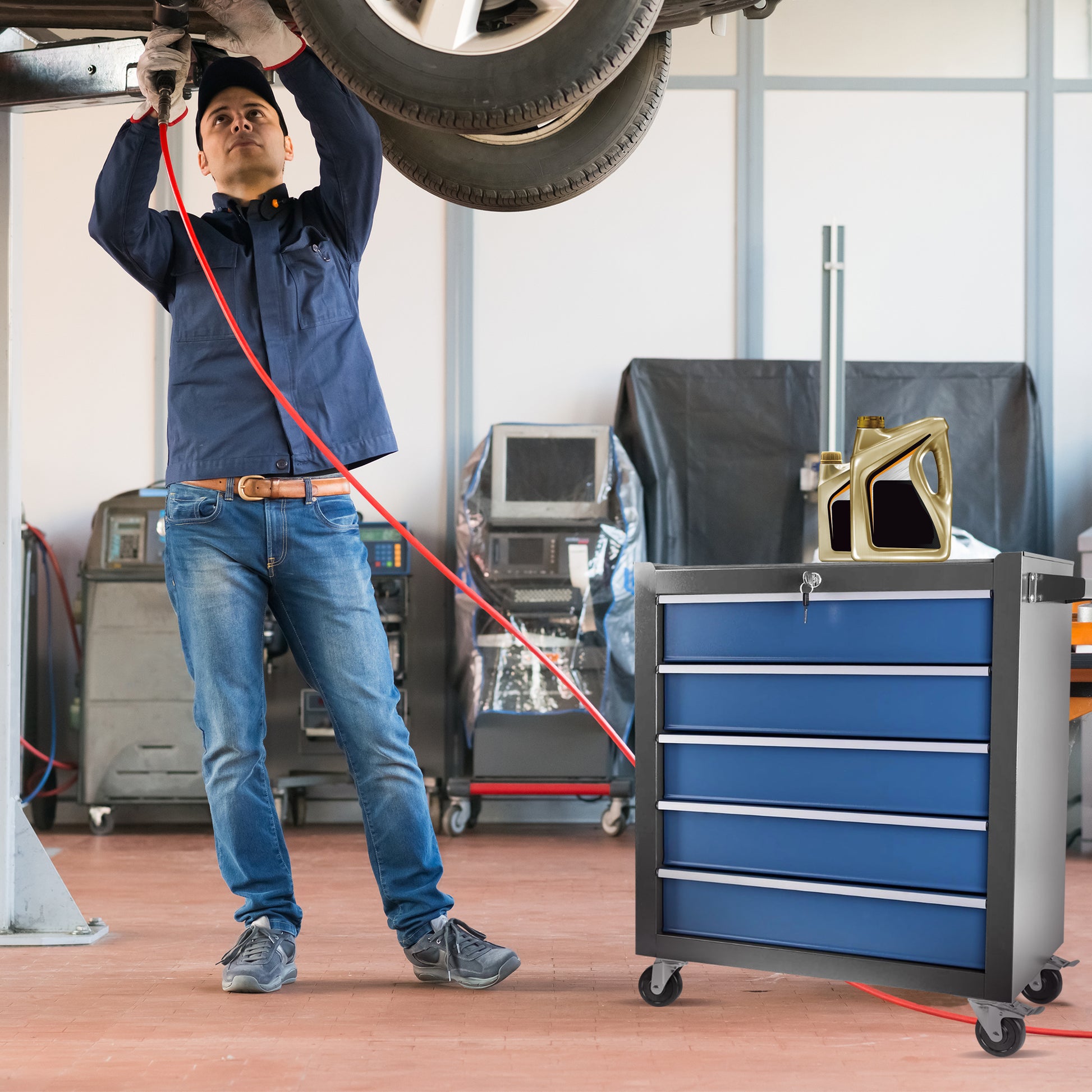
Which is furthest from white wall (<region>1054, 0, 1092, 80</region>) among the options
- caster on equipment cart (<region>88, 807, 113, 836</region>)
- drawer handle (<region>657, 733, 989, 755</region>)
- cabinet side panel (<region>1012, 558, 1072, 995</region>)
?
caster on equipment cart (<region>88, 807, 113, 836</region>)

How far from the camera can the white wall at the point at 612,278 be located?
14.7 feet

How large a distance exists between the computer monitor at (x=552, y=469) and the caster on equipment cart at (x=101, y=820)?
1.78 m

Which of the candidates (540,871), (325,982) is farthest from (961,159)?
(325,982)

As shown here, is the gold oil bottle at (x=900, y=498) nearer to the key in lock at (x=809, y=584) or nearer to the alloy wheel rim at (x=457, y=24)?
the key in lock at (x=809, y=584)

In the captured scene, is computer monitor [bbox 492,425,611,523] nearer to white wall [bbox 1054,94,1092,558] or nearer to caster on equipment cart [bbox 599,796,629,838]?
caster on equipment cart [bbox 599,796,629,838]

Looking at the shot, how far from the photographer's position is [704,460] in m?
4.23

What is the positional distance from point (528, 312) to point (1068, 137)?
2307 millimetres

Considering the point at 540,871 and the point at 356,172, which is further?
the point at 540,871

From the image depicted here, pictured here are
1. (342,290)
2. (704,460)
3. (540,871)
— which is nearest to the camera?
(342,290)

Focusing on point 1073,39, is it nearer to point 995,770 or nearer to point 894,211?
point 894,211

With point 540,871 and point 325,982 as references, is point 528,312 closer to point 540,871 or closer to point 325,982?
point 540,871

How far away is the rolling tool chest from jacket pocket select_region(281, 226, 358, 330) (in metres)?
0.71

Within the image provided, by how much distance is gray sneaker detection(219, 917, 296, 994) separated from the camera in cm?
182

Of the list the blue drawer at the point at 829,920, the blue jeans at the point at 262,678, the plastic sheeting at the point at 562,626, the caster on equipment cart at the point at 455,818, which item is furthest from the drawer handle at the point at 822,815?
the caster on equipment cart at the point at 455,818
